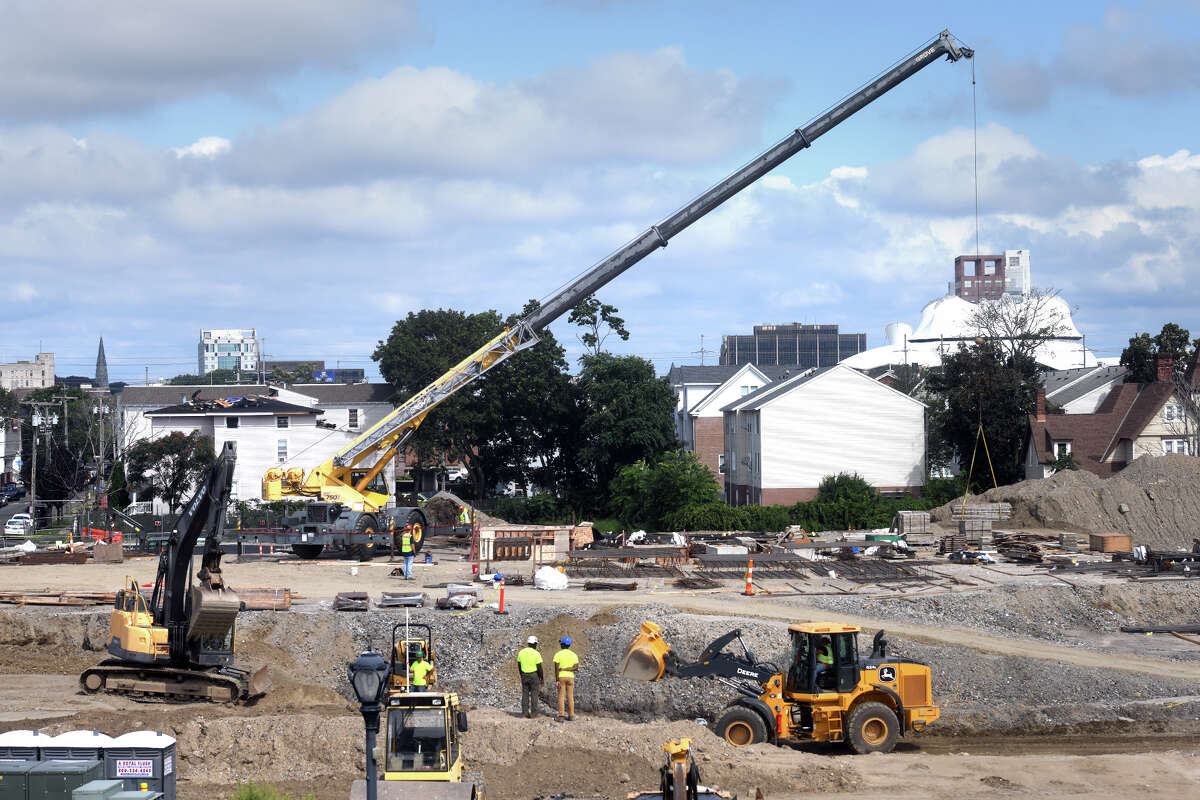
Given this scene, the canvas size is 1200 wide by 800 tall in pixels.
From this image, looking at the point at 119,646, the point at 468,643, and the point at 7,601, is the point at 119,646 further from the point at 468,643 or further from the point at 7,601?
the point at 7,601

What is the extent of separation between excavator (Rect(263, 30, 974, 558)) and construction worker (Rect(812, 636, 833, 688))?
22.9m

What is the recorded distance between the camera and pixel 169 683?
22.6 meters

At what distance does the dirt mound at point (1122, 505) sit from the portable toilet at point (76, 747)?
141 ft

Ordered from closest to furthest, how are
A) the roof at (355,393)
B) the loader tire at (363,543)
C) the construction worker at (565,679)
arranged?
the construction worker at (565,679) → the loader tire at (363,543) → the roof at (355,393)

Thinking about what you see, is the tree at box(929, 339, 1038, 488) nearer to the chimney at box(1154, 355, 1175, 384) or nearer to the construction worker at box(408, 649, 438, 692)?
the chimney at box(1154, 355, 1175, 384)

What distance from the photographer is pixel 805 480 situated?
2462 inches

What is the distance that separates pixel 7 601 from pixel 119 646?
39.7ft

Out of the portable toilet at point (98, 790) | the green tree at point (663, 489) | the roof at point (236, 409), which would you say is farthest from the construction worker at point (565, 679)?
the roof at point (236, 409)

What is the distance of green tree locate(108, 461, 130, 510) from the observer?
210 feet

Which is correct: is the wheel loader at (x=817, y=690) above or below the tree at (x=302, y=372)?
below

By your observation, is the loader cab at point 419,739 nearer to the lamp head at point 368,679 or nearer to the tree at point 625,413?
the lamp head at point 368,679

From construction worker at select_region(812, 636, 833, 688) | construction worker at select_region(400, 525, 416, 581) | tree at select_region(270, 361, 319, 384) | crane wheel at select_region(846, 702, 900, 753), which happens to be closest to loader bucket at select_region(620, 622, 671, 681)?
construction worker at select_region(812, 636, 833, 688)

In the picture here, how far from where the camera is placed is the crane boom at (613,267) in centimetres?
3900

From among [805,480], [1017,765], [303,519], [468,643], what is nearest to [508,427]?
[805,480]
